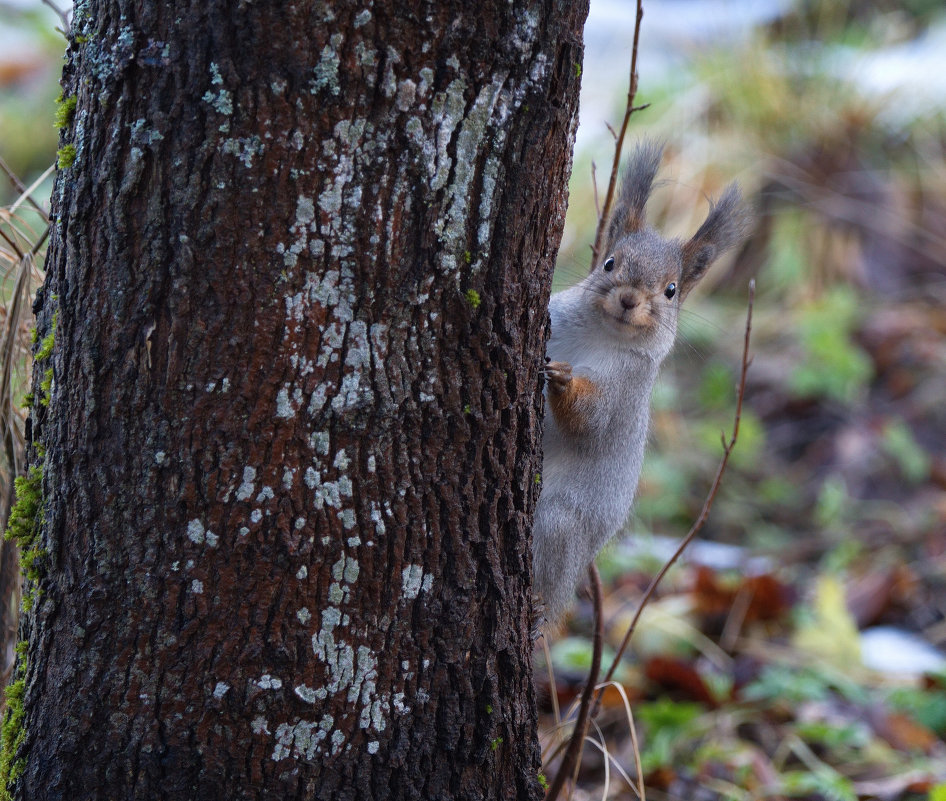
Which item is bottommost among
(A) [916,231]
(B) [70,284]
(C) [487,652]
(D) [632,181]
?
(C) [487,652]

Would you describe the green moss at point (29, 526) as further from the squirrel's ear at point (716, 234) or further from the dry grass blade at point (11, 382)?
the squirrel's ear at point (716, 234)

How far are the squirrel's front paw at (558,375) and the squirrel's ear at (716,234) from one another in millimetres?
564

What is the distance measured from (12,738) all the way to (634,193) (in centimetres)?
170

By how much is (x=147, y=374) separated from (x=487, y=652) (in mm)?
679

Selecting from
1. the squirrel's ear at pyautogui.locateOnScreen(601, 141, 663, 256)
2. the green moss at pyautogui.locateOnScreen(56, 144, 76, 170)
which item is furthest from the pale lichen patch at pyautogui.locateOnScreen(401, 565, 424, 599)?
the squirrel's ear at pyautogui.locateOnScreen(601, 141, 663, 256)

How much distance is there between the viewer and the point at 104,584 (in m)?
1.38

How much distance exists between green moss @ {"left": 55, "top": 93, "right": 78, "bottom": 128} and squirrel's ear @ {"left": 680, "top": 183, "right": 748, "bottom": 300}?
146cm

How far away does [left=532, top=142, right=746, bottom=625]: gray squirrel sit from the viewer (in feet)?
7.09

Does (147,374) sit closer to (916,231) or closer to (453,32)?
(453,32)

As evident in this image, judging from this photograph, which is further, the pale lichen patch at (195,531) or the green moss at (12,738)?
the green moss at (12,738)

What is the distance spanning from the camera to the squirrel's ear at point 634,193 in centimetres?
222

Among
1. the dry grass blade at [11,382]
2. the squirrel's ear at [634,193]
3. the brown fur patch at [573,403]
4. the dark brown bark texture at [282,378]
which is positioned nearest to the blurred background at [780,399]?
the dry grass blade at [11,382]

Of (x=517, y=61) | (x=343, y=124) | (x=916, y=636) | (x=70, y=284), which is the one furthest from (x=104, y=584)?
(x=916, y=636)

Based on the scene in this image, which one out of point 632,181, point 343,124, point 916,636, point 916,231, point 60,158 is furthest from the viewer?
point 916,231
